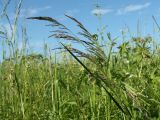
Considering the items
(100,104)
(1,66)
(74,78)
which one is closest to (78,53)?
(100,104)

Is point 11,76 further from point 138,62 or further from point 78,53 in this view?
point 78,53

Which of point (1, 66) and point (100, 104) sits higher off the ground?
point (1, 66)

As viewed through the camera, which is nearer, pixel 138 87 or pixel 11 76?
pixel 138 87

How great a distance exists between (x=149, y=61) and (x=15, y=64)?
1.21 metres

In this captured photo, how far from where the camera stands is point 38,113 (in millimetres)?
2537

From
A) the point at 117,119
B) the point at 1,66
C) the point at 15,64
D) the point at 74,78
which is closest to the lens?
the point at 117,119

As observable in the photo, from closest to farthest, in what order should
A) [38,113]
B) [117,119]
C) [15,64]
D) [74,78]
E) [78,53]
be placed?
[78,53] → [117,119] → [15,64] → [38,113] → [74,78]

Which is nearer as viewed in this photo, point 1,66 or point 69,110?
point 69,110

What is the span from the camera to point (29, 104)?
8.10 feet

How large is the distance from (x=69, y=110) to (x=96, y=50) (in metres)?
1.28

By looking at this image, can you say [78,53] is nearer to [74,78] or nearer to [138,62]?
[138,62]

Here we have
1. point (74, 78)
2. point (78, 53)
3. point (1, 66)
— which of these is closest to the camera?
point (78, 53)

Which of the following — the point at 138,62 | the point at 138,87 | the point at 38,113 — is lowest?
the point at 38,113

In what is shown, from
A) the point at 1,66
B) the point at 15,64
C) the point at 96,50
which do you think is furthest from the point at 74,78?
the point at 96,50
